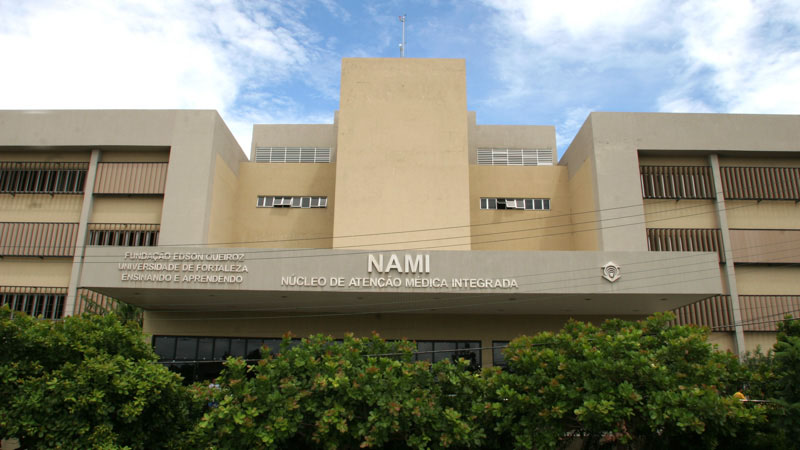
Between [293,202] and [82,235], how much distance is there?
357 inches

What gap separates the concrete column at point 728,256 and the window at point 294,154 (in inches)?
724

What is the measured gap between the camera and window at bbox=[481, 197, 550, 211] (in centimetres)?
2781

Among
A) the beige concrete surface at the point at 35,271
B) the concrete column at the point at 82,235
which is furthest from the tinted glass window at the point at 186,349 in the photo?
A: the beige concrete surface at the point at 35,271

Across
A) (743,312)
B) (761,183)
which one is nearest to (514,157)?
(761,183)

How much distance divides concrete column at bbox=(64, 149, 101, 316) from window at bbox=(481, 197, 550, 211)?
17526 millimetres

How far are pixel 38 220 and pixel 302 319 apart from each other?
12770 millimetres

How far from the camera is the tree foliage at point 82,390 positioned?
12.6m

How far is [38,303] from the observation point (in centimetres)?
2480

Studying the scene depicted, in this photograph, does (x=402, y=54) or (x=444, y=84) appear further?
(x=402, y=54)

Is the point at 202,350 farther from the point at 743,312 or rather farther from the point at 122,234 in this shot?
the point at 743,312

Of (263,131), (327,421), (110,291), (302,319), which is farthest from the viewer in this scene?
(263,131)

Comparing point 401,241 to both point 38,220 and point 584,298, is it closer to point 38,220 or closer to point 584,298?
point 584,298

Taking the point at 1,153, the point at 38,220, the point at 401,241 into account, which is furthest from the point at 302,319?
the point at 1,153

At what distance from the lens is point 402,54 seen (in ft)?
96.1
